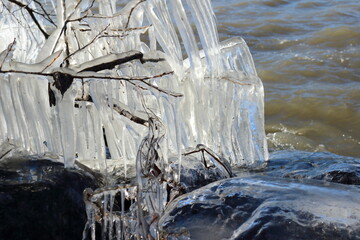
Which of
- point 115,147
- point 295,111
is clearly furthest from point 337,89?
point 115,147

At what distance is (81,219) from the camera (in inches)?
113

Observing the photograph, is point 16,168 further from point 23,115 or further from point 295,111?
point 295,111

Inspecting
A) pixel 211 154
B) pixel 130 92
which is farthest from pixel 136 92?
pixel 211 154

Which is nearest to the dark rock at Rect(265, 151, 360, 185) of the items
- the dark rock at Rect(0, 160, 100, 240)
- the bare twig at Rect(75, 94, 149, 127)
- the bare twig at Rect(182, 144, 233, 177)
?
the bare twig at Rect(182, 144, 233, 177)

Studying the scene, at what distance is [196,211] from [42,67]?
3.51ft

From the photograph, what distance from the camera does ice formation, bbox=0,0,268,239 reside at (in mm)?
2998

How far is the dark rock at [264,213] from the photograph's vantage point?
2369 millimetres

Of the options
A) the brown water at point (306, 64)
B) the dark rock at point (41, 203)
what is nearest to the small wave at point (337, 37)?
the brown water at point (306, 64)

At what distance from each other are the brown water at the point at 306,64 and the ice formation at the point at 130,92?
8.28 ft

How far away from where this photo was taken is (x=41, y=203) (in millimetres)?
2803

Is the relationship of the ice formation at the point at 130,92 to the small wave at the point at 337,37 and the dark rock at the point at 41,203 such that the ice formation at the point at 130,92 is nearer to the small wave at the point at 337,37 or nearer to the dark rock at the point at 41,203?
the dark rock at the point at 41,203

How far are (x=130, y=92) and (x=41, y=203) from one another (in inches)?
36.8

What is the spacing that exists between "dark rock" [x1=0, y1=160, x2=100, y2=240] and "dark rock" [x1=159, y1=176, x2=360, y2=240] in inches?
19.6

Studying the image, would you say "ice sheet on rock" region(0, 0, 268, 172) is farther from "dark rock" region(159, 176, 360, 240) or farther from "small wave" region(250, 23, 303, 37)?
"small wave" region(250, 23, 303, 37)
